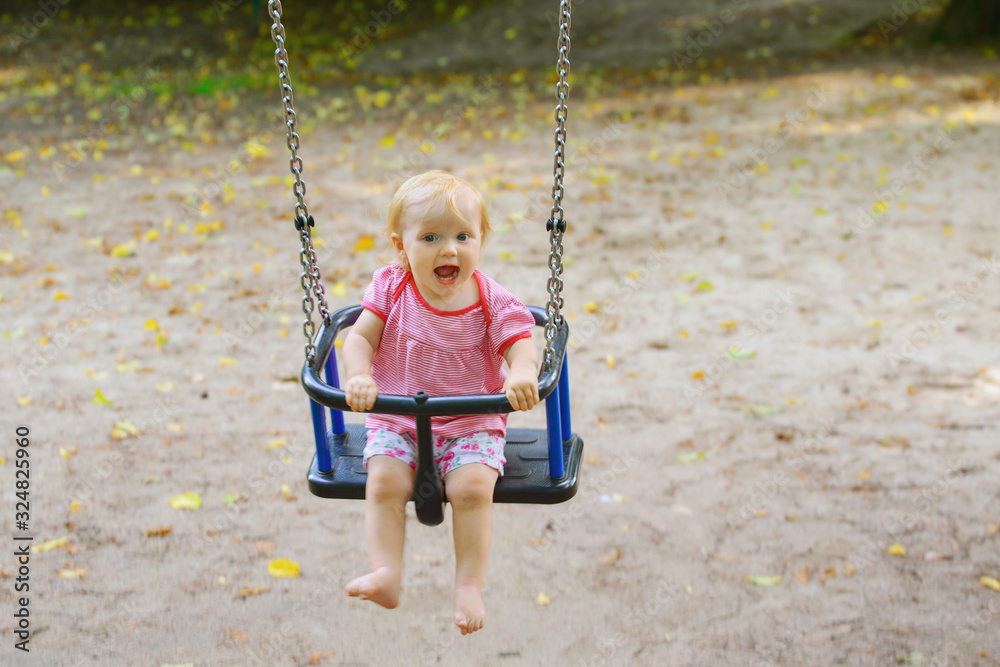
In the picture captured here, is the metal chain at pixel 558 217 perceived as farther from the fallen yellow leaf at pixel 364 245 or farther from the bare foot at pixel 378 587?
the fallen yellow leaf at pixel 364 245

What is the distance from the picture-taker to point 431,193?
7.63 ft

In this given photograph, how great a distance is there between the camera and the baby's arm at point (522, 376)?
2.19 metres

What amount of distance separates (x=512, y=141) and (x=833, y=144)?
110 inches

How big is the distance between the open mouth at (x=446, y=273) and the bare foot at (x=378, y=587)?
709 millimetres

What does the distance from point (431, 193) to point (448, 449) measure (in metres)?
0.66

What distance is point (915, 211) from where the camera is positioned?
6777 millimetres

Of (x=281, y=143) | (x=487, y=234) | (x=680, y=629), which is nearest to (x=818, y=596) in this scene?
(x=680, y=629)

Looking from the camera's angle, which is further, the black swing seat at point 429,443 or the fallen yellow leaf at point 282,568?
the fallen yellow leaf at point 282,568

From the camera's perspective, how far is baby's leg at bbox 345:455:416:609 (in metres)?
2.26

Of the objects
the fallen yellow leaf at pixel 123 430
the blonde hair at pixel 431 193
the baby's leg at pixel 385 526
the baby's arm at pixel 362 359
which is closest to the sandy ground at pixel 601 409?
the fallen yellow leaf at pixel 123 430

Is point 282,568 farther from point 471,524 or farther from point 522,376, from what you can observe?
point 522,376

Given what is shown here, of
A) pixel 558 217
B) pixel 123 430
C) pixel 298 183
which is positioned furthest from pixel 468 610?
pixel 123 430

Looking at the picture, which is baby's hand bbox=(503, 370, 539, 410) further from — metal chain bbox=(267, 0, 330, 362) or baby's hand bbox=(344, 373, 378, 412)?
metal chain bbox=(267, 0, 330, 362)

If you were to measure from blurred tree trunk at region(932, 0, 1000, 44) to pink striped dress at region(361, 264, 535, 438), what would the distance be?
10821 mm
